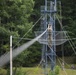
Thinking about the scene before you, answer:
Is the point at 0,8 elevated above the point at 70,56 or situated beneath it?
elevated above

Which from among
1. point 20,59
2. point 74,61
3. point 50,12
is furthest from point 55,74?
point 74,61

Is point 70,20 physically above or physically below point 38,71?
above

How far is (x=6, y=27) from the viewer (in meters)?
29.1

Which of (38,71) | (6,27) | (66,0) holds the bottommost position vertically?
(38,71)

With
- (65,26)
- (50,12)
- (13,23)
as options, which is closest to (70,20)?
(65,26)

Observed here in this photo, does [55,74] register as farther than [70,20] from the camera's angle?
No

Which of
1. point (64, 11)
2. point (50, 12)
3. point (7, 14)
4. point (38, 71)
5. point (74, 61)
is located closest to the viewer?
point (50, 12)

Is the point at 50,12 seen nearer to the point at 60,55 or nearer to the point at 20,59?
the point at 20,59

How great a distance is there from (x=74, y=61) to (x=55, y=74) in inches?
689

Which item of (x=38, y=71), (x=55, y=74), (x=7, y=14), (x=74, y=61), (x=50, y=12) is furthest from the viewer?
(x=74, y=61)

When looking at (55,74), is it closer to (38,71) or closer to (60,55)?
(38,71)

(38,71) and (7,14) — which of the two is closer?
(38,71)

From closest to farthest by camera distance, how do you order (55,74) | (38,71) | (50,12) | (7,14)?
1. (55,74)
2. (50,12)
3. (38,71)
4. (7,14)

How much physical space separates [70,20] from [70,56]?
342cm
